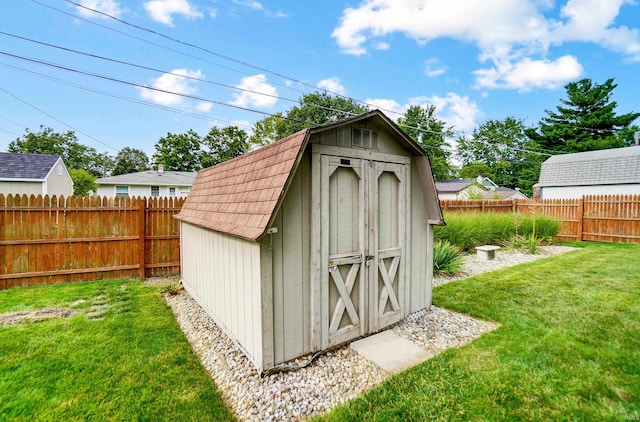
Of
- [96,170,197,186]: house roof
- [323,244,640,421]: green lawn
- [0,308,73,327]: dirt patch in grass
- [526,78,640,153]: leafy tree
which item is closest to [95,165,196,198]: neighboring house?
[96,170,197,186]: house roof

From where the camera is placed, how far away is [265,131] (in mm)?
33469

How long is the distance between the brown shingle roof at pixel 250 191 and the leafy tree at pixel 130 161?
45.8 metres

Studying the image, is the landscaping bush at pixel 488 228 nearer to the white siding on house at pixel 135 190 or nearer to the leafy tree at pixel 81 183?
the white siding on house at pixel 135 190

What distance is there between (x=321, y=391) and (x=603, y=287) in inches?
234

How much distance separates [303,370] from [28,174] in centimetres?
1934

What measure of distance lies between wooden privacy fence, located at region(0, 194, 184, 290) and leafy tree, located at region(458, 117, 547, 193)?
118 feet

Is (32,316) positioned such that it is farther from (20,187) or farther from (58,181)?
(58,181)

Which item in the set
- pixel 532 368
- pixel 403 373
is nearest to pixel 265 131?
pixel 403 373

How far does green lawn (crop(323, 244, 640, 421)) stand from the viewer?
84.7 inches

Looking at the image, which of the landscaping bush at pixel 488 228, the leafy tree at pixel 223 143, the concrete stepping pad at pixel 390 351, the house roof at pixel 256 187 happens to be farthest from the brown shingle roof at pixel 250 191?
the leafy tree at pixel 223 143

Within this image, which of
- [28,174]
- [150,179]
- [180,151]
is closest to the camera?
[28,174]

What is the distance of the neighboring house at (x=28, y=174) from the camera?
13.9 meters

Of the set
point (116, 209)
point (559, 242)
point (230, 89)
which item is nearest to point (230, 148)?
point (230, 89)

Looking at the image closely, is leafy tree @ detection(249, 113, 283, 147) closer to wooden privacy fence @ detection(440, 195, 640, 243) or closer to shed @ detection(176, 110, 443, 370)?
wooden privacy fence @ detection(440, 195, 640, 243)
